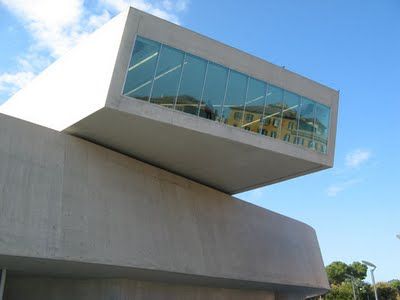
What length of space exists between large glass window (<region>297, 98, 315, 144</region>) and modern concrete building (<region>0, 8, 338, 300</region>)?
0.06 m

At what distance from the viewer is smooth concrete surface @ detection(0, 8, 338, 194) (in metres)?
14.8

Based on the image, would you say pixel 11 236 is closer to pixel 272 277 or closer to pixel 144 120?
pixel 144 120

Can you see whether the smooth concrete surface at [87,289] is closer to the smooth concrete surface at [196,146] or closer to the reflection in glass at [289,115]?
the smooth concrete surface at [196,146]

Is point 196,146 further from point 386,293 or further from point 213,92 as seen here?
point 386,293

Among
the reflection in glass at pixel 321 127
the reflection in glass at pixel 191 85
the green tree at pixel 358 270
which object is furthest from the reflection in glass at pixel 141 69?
the green tree at pixel 358 270

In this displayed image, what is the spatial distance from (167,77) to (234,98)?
2906 mm

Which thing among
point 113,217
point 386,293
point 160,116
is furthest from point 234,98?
point 386,293

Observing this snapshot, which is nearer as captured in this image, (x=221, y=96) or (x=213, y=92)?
(x=213, y=92)

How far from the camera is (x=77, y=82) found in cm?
1684

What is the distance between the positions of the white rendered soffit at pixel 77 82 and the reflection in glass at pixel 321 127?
892cm

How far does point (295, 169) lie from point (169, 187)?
538 centimetres

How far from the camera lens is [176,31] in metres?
15.6

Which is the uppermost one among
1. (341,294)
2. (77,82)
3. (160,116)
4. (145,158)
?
(77,82)

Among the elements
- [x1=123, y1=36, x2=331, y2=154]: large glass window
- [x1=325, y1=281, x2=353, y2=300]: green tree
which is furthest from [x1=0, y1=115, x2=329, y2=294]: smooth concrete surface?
[x1=325, y1=281, x2=353, y2=300]: green tree
